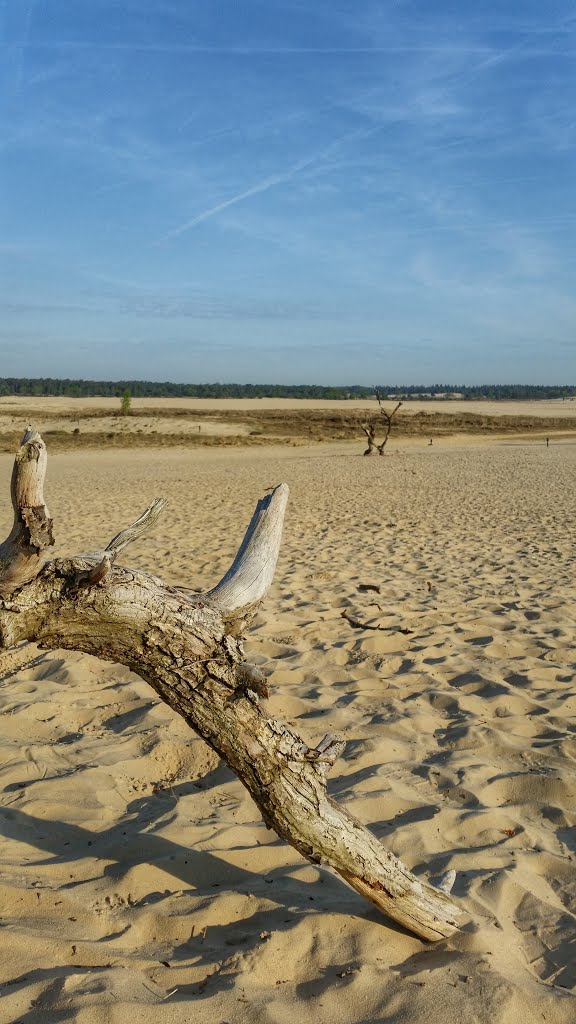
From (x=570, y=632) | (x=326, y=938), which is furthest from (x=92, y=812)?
(x=570, y=632)

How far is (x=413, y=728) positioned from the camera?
467 cm

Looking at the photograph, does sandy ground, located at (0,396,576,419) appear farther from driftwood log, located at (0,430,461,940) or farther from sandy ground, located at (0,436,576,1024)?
driftwood log, located at (0,430,461,940)

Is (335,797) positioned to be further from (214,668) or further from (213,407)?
(213,407)

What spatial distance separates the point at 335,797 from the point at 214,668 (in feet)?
5.30

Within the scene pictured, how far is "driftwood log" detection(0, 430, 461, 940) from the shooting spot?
2.32 metres

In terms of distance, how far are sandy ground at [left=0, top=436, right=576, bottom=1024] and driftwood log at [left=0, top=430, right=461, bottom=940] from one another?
0.93 ft

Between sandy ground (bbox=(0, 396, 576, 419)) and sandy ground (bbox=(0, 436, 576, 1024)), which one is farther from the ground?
sandy ground (bbox=(0, 396, 576, 419))

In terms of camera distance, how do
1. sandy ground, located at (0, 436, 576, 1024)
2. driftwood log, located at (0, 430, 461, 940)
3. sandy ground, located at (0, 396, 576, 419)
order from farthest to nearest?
sandy ground, located at (0, 396, 576, 419) < sandy ground, located at (0, 436, 576, 1024) < driftwood log, located at (0, 430, 461, 940)

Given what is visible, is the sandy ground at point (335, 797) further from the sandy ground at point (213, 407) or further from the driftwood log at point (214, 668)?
the sandy ground at point (213, 407)

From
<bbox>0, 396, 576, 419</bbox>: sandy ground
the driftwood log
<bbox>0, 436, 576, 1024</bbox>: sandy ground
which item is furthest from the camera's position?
<bbox>0, 396, 576, 419</bbox>: sandy ground

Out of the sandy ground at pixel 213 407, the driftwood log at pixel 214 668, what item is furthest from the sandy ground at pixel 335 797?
the sandy ground at pixel 213 407

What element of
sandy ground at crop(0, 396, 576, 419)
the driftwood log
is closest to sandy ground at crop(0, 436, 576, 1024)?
the driftwood log

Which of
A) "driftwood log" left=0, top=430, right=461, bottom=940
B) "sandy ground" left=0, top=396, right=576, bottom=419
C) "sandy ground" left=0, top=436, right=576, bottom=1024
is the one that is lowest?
"sandy ground" left=0, top=436, right=576, bottom=1024

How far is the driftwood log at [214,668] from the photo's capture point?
2.32m
